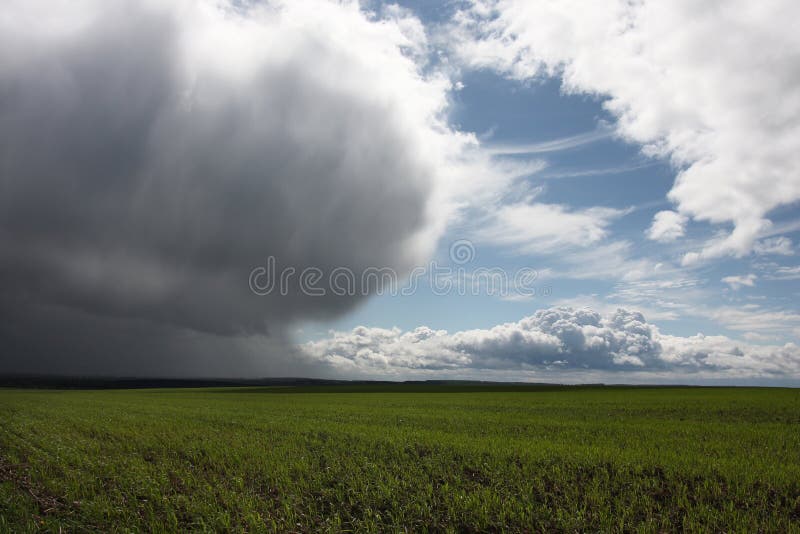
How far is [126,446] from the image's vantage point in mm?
19078

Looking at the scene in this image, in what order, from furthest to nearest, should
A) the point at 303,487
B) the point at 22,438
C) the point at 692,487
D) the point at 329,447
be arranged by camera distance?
the point at 22,438, the point at 329,447, the point at 303,487, the point at 692,487

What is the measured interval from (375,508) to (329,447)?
7542mm

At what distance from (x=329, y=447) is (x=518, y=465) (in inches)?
301

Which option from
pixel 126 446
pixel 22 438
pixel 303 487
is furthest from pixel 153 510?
pixel 22 438

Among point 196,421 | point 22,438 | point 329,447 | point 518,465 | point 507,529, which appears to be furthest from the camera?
point 196,421

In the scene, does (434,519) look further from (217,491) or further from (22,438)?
(22,438)

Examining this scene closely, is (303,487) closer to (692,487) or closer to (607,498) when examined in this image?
(607,498)

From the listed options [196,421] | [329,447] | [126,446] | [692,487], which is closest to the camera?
[692,487]

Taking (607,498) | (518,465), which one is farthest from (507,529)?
(518,465)

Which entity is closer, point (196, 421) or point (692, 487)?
point (692, 487)

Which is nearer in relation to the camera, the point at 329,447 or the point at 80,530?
the point at 80,530

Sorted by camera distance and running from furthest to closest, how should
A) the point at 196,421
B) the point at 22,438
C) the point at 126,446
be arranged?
the point at 196,421 → the point at 22,438 → the point at 126,446

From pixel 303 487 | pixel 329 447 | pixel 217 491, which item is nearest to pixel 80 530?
pixel 217 491

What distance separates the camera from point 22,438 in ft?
71.8
